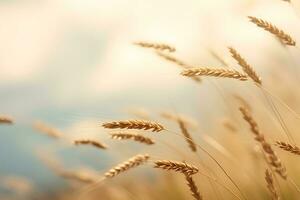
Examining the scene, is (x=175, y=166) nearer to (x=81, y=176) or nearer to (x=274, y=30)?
(x=274, y=30)

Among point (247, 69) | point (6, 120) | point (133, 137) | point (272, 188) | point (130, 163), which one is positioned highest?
point (6, 120)

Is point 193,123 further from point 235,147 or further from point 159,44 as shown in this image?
point 235,147

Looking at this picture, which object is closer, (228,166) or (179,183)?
(179,183)

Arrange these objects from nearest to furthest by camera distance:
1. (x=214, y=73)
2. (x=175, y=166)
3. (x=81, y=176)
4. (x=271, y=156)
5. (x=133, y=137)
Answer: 1. (x=175, y=166)
2. (x=214, y=73)
3. (x=271, y=156)
4. (x=133, y=137)
5. (x=81, y=176)

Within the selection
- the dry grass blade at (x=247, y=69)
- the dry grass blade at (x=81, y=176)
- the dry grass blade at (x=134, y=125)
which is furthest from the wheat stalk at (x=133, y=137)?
the dry grass blade at (x=81, y=176)

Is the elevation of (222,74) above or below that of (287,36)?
below

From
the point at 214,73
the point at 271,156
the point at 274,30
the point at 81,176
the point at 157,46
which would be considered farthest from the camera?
the point at 81,176

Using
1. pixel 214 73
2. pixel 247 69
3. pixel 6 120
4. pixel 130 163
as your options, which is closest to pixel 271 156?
pixel 247 69

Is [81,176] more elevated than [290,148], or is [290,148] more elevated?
[81,176]

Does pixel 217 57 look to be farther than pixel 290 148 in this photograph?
Yes

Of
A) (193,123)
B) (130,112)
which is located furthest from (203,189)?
(193,123)

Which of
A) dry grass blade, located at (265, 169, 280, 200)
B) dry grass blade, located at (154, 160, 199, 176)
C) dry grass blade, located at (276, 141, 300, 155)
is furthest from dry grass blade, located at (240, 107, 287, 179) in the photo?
dry grass blade, located at (154, 160, 199, 176)
